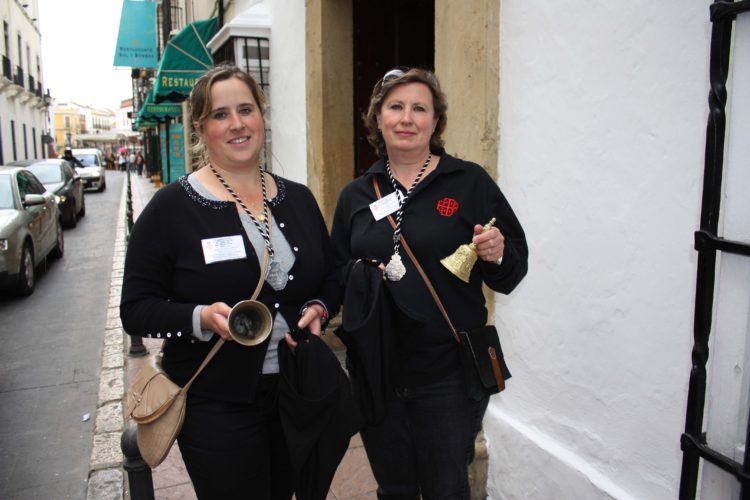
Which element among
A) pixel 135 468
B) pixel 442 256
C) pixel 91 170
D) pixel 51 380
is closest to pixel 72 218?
pixel 51 380

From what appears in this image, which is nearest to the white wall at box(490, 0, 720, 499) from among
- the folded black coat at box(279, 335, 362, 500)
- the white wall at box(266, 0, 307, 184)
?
the folded black coat at box(279, 335, 362, 500)

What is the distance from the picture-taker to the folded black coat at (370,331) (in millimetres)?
2148

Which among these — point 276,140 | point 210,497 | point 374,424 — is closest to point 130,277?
point 210,497

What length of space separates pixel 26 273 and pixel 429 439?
787 centimetres

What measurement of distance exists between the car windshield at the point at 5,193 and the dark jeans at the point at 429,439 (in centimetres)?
824

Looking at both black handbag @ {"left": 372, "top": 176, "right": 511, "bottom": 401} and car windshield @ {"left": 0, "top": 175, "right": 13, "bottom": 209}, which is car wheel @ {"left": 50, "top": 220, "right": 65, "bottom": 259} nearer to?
car windshield @ {"left": 0, "top": 175, "right": 13, "bottom": 209}

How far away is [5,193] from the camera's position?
9.02 meters

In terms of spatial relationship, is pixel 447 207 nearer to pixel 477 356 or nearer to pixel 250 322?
pixel 477 356

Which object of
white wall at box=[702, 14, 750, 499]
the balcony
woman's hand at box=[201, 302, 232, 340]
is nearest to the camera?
white wall at box=[702, 14, 750, 499]

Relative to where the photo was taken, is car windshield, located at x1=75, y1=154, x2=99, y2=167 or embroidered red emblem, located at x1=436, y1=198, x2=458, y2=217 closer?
embroidered red emblem, located at x1=436, y1=198, x2=458, y2=217

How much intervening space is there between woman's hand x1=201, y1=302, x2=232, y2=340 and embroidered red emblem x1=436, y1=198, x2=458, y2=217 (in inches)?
31.6

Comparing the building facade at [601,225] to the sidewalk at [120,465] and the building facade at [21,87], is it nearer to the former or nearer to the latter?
the sidewalk at [120,465]

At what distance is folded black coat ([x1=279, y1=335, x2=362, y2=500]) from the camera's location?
2014mm

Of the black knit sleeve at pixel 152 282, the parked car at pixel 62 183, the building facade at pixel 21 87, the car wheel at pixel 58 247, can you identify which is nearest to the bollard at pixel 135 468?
the black knit sleeve at pixel 152 282
